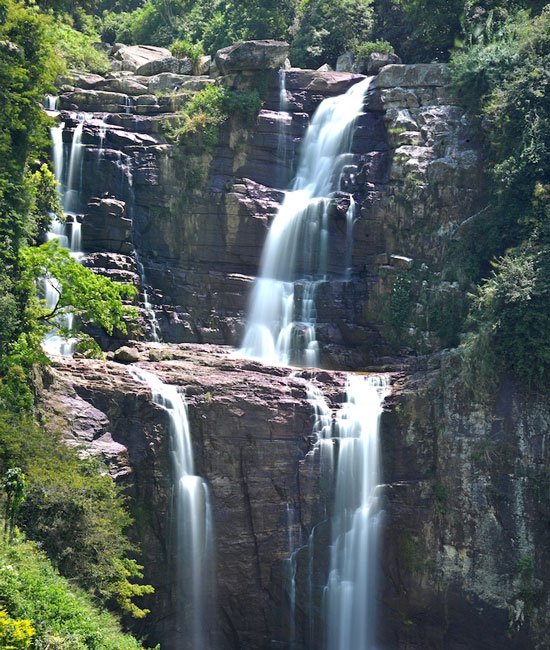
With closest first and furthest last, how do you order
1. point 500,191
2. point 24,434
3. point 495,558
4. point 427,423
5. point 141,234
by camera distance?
point 24,434 → point 495,558 → point 427,423 → point 500,191 → point 141,234

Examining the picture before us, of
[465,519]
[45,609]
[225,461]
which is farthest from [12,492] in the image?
[465,519]

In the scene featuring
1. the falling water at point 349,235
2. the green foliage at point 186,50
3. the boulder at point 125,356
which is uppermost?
the green foliage at point 186,50

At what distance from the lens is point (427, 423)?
83.6ft

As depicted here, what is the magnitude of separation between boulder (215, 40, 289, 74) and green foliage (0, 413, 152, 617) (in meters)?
19.8

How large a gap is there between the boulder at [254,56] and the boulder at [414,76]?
4.64m

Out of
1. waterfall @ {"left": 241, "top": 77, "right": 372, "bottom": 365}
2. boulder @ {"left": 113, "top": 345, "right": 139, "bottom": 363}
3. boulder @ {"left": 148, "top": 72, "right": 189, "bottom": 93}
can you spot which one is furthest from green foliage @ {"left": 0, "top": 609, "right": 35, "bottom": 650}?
boulder @ {"left": 148, "top": 72, "right": 189, "bottom": 93}

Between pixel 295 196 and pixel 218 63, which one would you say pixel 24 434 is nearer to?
pixel 295 196

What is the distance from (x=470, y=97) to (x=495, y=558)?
59.1 ft

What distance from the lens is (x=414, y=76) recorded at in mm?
33531

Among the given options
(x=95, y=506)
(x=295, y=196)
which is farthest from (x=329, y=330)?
(x=95, y=506)

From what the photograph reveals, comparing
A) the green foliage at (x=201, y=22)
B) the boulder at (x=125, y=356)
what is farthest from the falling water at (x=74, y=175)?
the green foliage at (x=201, y=22)

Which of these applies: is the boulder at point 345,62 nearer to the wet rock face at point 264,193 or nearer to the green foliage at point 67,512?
the wet rock face at point 264,193

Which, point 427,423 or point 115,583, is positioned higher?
point 427,423

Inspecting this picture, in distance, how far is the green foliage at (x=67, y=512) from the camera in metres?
19.1
